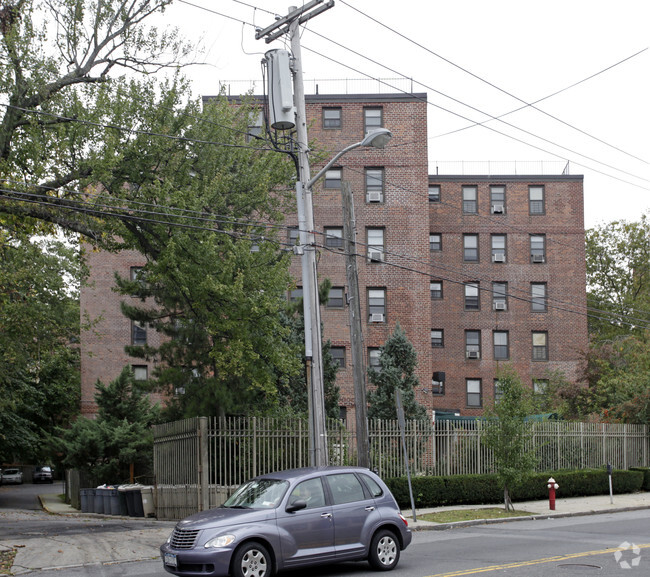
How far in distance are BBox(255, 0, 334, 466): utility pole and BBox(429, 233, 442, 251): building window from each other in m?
29.3

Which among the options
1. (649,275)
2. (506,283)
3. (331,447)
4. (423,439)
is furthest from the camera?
(649,275)

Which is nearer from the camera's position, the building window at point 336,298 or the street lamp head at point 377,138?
the street lamp head at point 377,138

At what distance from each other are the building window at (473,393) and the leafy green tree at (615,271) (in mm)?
11969

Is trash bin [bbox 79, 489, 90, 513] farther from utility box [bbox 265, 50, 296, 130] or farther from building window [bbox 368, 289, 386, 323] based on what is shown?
utility box [bbox 265, 50, 296, 130]

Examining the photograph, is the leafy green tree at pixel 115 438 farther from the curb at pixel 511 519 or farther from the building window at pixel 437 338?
the building window at pixel 437 338

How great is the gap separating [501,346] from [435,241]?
274 inches

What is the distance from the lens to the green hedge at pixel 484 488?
21750 millimetres

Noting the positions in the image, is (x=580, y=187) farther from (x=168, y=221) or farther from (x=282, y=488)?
(x=282, y=488)

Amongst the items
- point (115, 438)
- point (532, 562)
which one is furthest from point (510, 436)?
point (115, 438)

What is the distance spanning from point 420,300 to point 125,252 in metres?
15.5

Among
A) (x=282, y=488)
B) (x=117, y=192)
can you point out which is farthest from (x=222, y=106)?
(x=282, y=488)

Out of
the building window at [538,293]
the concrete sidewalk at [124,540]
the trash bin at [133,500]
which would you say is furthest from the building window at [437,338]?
the trash bin at [133,500]

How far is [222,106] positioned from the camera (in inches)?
945

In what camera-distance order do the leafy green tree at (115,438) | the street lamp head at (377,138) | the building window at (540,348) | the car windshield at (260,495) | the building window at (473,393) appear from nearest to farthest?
the car windshield at (260,495)
the street lamp head at (377,138)
the leafy green tree at (115,438)
the building window at (473,393)
the building window at (540,348)
